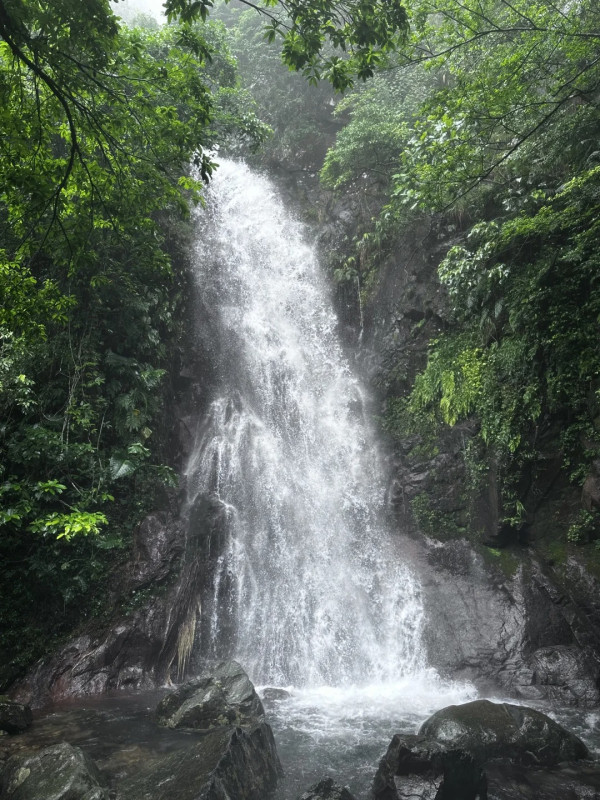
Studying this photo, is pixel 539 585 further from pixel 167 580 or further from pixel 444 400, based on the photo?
pixel 167 580

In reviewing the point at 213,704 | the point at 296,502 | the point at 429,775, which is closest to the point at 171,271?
the point at 296,502

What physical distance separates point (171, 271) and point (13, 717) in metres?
7.86

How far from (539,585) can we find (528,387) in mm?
3651

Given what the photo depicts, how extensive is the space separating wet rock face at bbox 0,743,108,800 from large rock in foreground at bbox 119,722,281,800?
372 mm

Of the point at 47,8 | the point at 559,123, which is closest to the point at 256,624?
the point at 47,8

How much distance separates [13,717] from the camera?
6547mm

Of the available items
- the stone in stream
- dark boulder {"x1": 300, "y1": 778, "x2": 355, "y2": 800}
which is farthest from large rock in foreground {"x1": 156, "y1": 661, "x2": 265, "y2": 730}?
the stone in stream

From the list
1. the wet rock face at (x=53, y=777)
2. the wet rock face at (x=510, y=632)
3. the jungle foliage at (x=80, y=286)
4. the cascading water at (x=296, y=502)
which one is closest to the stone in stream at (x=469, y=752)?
the cascading water at (x=296, y=502)

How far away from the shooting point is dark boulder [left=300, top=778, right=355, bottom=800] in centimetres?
485

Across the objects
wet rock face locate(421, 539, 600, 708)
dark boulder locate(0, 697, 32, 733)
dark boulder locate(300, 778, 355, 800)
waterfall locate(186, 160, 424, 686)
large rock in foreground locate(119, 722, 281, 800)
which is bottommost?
dark boulder locate(300, 778, 355, 800)

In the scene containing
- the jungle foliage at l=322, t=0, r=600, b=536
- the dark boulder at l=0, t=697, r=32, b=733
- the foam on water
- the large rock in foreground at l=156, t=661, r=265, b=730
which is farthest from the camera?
the foam on water

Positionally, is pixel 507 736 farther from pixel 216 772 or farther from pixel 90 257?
pixel 90 257

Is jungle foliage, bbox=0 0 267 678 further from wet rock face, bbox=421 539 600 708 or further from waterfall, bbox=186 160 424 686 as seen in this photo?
wet rock face, bbox=421 539 600 708

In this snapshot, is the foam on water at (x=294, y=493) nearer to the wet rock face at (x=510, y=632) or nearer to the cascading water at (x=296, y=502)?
the cascading water at (x=296, y=502)
